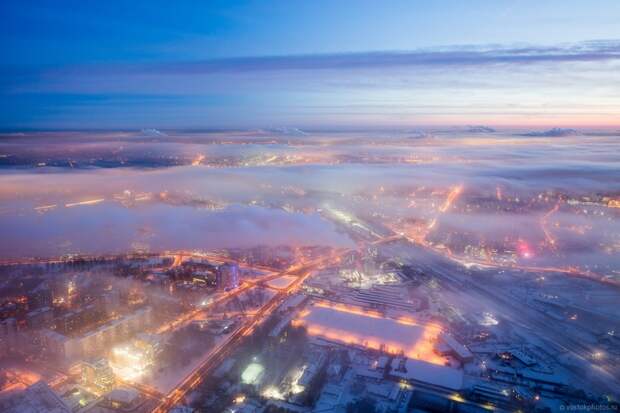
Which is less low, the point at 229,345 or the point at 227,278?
the point at 227,278

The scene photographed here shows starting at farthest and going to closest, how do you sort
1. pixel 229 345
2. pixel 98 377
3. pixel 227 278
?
pixel 227 278 < pixel 229 345 < pixel 98 377

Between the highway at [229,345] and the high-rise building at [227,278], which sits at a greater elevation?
the high-rise building at [227,278]

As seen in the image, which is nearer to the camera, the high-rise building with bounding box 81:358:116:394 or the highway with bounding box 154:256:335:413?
the highway with bounding box 154:256:335:413

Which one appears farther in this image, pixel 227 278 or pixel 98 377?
pixel 227 278

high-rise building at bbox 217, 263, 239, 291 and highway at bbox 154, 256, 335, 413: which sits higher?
high-rise building at bbox 217, 263, 239, 291

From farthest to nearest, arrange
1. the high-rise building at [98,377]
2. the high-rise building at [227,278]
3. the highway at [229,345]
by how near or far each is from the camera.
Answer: the high-rise building at [227,278] → the high-rise building at [98,377] → the highway at [229,345]

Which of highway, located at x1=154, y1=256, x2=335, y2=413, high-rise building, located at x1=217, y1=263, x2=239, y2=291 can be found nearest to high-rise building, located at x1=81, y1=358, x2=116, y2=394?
highway, located at x1=154, y1=256, x2=335, y2=413

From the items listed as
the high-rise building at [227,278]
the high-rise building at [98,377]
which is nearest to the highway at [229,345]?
the high-rise building at [98,377]

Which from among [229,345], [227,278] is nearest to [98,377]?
[229,345]

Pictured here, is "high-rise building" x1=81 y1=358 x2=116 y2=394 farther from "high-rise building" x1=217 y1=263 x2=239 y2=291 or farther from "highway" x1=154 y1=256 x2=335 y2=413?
"high-rise building" x1=217 y1=263 x2=239 y2=291

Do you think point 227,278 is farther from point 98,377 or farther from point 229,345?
point 98,377

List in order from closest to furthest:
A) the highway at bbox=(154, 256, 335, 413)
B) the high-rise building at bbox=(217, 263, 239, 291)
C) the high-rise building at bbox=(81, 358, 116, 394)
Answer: the highway at bbox=(154, 256, 335, 413) → the high-rise building at bbox=(81, 358, 116, 394) → the high-rise building at bbox=(217, 263, 239, 291)

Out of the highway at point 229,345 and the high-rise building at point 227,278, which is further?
the high-rise building at point 227,278

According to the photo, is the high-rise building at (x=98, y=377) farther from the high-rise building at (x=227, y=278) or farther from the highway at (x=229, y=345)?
the high-rise building at (x=227, y=278)
